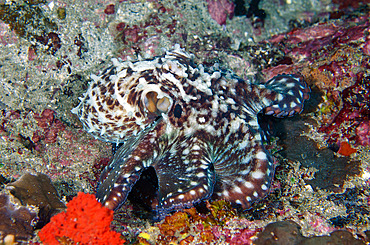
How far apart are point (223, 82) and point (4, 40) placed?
4366mm

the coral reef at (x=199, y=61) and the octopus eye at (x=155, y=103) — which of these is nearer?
the coral reef at (x=199, y=61)

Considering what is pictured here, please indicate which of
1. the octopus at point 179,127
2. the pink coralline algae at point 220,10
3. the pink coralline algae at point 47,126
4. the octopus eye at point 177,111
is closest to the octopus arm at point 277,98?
the octopus at point 179,127

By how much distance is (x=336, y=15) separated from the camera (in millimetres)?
8250

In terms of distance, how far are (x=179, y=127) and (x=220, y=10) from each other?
490cm

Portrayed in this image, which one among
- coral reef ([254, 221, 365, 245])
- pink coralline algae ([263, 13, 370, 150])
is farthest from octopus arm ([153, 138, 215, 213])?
pink coralline algae ([263, 13, 370, 150])

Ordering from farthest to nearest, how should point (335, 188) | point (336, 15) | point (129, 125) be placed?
point (336, 15)
point (335, 188)
point (129, 125)

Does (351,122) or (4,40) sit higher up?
(4,40)

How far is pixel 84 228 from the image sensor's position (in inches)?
109

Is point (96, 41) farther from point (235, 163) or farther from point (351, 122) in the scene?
point (351, 122)

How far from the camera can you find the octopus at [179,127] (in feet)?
10.8

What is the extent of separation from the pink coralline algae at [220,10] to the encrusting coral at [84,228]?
230 inches

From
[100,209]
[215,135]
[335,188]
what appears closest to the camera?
[100,209]

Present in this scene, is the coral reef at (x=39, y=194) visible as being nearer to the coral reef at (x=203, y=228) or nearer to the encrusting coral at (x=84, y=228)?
the encrusting coral at (x=84, y=228)

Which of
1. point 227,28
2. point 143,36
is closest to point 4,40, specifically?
point 143,36
